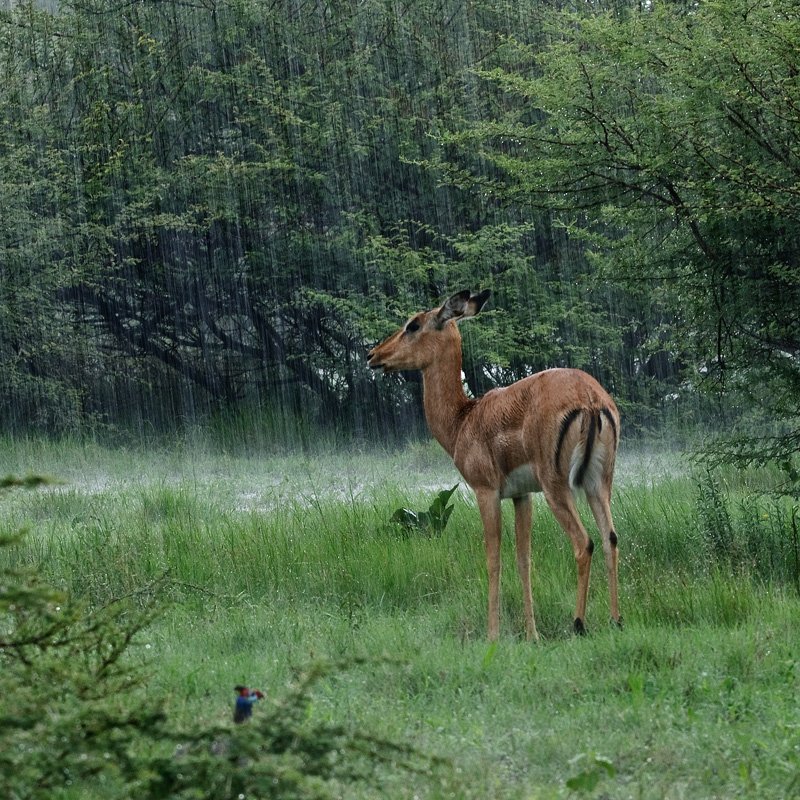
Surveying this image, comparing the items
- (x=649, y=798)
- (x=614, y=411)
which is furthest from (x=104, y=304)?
(x=649, y=798)

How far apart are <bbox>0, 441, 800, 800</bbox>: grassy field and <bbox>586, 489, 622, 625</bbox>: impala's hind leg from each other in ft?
0.48

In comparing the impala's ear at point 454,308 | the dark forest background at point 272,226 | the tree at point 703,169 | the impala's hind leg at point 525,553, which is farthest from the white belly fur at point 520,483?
the dark forest background at point 272,226

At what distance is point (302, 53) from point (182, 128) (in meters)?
2.80

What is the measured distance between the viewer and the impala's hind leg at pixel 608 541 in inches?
276

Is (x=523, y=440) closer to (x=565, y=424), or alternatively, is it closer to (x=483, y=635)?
(x=565, y=424)

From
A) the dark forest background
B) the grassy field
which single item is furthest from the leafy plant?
the dark forest background

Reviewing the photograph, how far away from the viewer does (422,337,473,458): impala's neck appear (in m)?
8.03

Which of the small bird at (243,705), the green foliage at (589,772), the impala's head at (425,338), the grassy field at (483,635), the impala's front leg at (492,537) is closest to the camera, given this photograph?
the small bird at (243,705)

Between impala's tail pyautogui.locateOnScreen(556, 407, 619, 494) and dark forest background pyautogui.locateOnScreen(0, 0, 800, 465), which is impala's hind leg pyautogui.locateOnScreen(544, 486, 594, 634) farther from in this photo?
dark forest background pyautogui.locateOnScreen(0, 0, 800, 465)

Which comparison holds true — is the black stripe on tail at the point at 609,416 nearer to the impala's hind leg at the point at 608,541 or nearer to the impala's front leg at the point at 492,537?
the impala's hind leg at the point at 608,541

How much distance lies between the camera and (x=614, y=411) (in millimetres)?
7172

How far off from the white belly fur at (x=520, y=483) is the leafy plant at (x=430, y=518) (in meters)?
1.79

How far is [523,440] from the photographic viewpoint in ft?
24.0

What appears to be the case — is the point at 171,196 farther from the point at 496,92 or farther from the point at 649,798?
the point at 649,798
